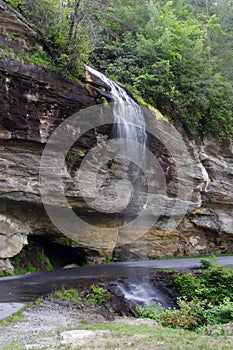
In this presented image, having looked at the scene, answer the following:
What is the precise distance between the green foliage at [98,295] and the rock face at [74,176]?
459cm

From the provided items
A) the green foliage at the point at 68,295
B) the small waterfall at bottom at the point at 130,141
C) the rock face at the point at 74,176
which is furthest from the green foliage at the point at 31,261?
the green foliage at the point at 68,295

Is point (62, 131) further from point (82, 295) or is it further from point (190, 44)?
point (190, 44)

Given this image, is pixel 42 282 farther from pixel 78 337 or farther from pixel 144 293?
pixel 78 337

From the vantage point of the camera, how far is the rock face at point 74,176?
40.7 ft

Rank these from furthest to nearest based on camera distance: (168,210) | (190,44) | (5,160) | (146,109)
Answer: (190,44) < (168,210) < (146,109) < (5,160)

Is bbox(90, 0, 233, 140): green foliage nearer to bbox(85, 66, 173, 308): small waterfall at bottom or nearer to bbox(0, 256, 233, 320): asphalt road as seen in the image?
bbox(85, 66, 173, 308): small waterfall at bottom

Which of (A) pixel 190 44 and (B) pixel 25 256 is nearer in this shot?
(B) pixel 25 256

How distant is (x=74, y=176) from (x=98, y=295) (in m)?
5.41

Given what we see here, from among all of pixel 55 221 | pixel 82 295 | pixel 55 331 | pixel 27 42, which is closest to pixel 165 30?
pixel 27 42

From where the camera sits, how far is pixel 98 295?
9.79 m

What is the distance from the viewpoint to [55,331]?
613 centimetres

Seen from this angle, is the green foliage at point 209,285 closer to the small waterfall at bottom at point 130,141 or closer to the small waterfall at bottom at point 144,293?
the small waterfall at bottom at point 144,293

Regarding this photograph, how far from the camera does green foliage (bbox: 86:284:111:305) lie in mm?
9539

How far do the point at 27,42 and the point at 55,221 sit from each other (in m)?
7.10
